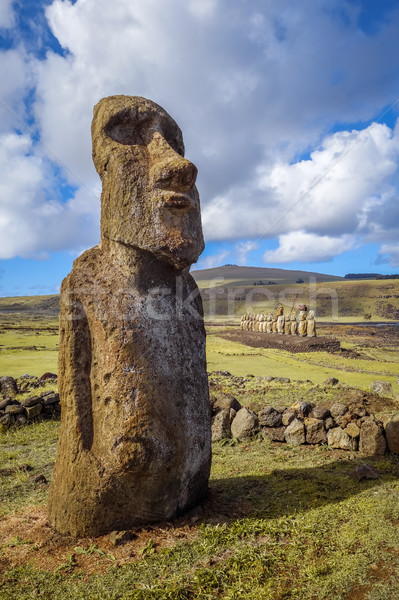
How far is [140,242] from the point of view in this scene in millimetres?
4301

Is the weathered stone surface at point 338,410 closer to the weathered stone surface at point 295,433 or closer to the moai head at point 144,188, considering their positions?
the weathered stone surface at point 295,433

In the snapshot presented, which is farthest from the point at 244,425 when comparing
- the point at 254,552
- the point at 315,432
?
the point at 254,552

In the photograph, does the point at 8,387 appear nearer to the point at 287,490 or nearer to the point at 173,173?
the point at 287,490

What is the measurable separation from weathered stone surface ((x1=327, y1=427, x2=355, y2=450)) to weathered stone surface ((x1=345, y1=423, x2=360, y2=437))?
0.06m

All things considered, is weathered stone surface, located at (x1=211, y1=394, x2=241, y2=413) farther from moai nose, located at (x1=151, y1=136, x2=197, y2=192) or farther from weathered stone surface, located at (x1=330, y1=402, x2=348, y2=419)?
moai nose, located at (x1=151, y1=136, x2=197, y2=192)

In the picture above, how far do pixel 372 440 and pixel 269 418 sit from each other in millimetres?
1766

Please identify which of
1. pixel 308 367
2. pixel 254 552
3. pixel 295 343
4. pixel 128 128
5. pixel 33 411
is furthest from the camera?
pixel 295 343

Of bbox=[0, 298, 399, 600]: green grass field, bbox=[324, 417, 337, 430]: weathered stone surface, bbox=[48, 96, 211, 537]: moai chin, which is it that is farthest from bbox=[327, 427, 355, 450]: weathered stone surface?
bbox=[48, 96, 211, 537]: moai chin

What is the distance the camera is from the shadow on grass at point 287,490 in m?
4.67

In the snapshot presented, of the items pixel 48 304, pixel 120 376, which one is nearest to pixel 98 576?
pixel 120 376

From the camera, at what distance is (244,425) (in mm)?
7809

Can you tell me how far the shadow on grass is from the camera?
15.3ft

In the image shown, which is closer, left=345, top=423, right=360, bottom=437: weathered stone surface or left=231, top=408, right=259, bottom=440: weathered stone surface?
left=345, top=423, right=360, bottom=437: weathered stone surface

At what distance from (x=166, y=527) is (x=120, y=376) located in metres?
1.53
